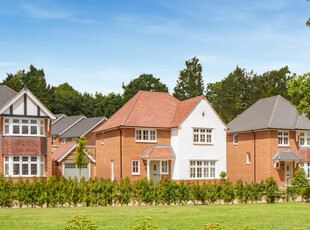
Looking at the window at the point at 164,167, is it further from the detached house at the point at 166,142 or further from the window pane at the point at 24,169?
the window pane at the point at 24,169

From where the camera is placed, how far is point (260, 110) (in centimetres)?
4478

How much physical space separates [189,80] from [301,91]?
56.8m

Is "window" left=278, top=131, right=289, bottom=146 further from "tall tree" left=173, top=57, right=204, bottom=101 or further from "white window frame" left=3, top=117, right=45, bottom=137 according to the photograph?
"tall tree" left=173, top=57, right=204, bottom=101

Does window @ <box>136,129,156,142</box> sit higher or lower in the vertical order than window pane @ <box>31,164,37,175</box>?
higher

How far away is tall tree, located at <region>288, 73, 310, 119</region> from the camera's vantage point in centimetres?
2498

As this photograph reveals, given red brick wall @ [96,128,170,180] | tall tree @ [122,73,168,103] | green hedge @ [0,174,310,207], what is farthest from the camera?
tall tree @ [122,73,168,103]

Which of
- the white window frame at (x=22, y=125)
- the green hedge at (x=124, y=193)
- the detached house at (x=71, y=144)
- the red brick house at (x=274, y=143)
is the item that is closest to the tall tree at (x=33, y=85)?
the detached house at (x=71, y=144)

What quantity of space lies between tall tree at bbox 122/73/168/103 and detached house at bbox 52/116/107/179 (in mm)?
13278

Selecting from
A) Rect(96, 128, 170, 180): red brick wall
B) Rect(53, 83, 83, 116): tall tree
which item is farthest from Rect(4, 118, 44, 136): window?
Rect(53, 83, 83, 116): tall tree

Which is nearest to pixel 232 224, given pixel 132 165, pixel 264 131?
pixel 132 165

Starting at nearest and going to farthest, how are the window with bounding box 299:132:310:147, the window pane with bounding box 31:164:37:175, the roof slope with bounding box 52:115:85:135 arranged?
the window pane with bounding box 31:164:37:175, the window with bounding box 299:132:310:147, the roof slope with bounding box 52:115:85:135

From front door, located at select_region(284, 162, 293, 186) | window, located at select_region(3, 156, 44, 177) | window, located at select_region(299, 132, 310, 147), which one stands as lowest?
front door, located at select_region(284, 162, 293, 186)

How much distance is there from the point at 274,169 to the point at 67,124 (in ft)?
121

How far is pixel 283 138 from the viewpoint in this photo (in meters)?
41.0
